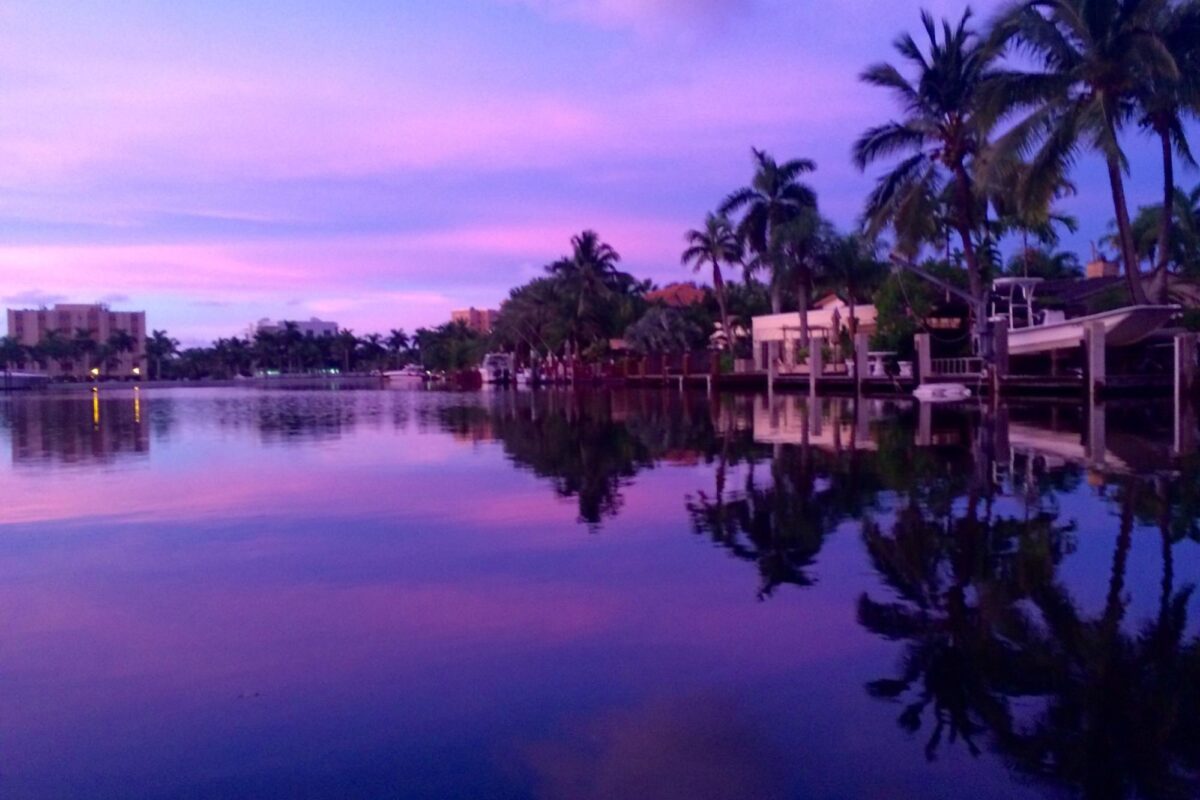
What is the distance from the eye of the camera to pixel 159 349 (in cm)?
18250

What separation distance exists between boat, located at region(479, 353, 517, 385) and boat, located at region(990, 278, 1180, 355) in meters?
49.4

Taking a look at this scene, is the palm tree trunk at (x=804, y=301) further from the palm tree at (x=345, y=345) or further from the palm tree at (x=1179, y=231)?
the palm tree at (x=345, y=345)

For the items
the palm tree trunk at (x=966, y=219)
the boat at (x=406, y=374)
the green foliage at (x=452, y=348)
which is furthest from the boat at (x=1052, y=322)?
the boat at (x=406, y=374)

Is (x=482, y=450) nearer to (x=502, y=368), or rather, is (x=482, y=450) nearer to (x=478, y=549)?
(x=478, y=549)

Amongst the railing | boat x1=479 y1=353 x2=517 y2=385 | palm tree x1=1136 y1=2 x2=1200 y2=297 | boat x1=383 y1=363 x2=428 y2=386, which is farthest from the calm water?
boat x1=383 y1=363 x2=428 y2=386

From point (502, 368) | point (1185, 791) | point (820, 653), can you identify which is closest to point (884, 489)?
point (820, 653)

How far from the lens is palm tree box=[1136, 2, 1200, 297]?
27094 mm

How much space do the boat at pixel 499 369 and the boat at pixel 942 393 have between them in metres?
52.0

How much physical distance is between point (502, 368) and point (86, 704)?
8369 cm

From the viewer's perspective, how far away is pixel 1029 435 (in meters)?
21.0

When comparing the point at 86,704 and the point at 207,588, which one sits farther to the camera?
the point at 207,588

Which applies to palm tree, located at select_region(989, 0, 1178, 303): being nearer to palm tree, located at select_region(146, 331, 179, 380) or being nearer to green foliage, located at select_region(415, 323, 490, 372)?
green foliage, located at select_region(415, 323, 490, 372)

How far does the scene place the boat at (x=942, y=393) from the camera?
33.8 metres

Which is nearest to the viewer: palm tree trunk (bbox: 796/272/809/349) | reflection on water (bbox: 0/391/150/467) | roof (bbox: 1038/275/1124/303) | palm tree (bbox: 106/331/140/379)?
reflection on water (bbox: 0/391/150/467)
